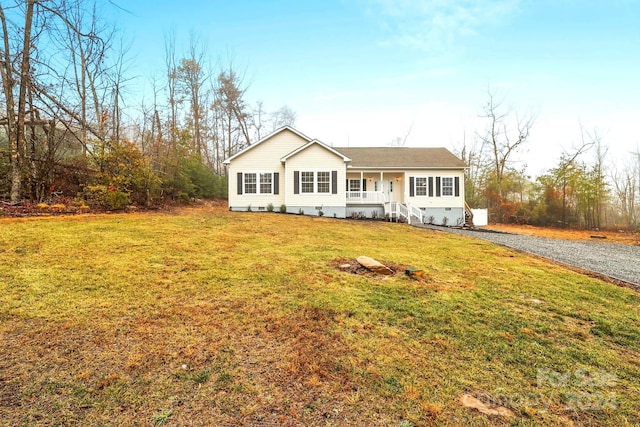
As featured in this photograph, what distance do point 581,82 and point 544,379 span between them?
17848mm

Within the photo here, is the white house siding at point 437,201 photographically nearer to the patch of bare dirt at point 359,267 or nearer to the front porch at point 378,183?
the front porch at point 378,183

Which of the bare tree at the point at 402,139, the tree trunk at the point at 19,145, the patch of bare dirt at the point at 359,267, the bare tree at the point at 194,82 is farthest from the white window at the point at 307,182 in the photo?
the bare tree at the point at 402,139

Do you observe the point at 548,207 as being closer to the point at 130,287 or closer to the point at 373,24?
the point at 373,24

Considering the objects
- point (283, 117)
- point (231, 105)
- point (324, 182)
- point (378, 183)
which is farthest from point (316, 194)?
point (283, 117)

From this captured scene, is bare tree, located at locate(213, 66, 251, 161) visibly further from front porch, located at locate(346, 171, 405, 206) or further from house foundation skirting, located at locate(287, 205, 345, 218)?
front porch, located at locate(346, 171, 405, 206)

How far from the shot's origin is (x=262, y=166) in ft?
60.8

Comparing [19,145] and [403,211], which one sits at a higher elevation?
[19,145]

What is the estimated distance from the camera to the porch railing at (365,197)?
1869cm

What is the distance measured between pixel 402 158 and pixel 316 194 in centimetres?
667

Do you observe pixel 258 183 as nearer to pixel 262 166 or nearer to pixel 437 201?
pixel 262 166

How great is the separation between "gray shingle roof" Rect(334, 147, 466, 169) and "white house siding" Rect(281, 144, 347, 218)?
167 centimetres

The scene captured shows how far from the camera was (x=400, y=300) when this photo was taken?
449 centimetres

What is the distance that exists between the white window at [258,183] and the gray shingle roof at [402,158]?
17.3ft

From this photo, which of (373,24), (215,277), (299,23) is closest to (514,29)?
(373,24)
